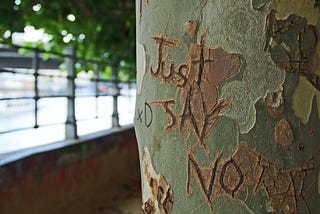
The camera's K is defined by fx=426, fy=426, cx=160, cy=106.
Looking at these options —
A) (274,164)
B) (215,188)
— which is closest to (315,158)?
(274,164)

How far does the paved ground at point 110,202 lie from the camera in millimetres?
4293

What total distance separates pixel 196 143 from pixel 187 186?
9 centimetres

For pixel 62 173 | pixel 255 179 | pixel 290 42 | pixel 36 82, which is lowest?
pixel 62 173

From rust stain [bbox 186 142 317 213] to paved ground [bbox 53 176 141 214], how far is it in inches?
133

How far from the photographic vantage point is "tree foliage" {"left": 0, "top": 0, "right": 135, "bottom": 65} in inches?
175

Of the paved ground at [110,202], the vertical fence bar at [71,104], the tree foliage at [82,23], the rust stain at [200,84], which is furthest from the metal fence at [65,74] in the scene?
the rust stain at [200,84]

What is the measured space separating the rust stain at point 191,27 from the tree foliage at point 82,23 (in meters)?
3.67

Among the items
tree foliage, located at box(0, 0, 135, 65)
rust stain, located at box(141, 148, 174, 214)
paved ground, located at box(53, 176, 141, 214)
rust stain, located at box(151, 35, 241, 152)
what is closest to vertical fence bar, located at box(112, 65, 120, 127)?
tree foliage, located at box(0, 0, 135, 65)

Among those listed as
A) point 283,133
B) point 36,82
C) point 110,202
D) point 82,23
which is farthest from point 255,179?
point 82,23

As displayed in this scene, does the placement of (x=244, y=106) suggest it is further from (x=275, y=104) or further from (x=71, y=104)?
(x=71, y=104)

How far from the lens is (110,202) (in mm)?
4723

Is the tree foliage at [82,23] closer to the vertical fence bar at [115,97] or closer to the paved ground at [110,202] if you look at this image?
the vertical fence bar at [115,97]

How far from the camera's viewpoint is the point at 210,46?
2.81 ft

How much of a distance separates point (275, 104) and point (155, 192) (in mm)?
332
